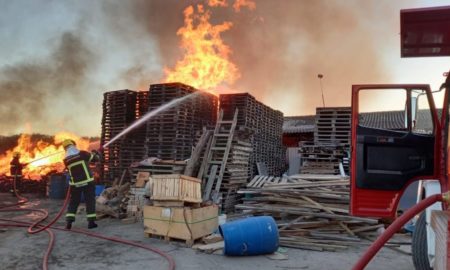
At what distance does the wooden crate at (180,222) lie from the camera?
24.2 feet

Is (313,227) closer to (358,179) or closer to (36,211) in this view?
(358,179)

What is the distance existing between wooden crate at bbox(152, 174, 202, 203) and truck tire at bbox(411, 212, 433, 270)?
4101 mm

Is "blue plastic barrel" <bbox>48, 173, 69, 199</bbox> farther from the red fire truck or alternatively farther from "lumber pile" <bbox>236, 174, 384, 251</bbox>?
the red fire truck

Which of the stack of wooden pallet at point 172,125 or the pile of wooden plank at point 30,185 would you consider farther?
the pile of wooden plank at point 30,185

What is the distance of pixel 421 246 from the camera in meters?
4.64

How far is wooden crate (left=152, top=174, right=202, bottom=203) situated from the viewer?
7609 millimetres

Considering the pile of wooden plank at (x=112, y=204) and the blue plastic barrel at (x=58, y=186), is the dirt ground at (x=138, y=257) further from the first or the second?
the blue plastic barrel at (x=58, y=186)

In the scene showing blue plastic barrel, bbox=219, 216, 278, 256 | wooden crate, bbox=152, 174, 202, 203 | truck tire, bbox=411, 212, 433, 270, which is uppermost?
wooden crate, bbox=152, 174, 202, 203

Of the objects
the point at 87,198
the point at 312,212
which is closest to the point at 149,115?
the point at 87,198

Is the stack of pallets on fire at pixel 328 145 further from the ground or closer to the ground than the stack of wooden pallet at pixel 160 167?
further from the ground

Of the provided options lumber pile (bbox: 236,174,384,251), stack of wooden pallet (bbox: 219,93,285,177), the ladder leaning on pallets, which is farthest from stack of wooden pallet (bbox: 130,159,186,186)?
stack of wooden pallet (bbox: 219,93,285,177)

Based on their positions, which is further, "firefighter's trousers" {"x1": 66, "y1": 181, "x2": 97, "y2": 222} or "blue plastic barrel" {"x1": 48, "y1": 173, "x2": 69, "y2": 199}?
"blue plastic barrel" {"x1": 48, "y1": 173, "x2": 69, "y2": 199}

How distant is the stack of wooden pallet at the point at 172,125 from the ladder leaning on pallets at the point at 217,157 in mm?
936

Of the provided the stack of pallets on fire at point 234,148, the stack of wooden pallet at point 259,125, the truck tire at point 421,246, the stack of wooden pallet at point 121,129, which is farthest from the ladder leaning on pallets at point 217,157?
the truck tire at point 421,246
